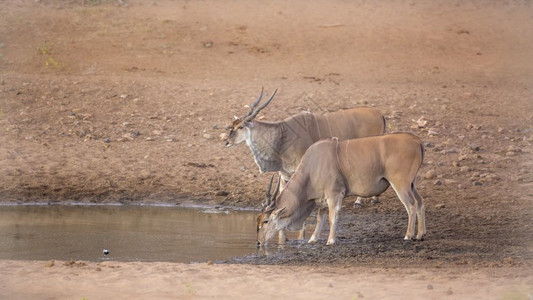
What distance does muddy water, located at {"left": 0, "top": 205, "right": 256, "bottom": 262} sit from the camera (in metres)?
8.57

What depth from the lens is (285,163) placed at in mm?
10133

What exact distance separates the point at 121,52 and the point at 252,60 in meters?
2.21

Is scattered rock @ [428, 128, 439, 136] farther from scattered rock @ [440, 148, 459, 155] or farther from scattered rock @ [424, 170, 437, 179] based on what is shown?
scattered rock @ [424, 170, 437, 179]

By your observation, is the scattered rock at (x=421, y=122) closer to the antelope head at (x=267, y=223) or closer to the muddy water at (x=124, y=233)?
the muddy water at (x=124, y=233)

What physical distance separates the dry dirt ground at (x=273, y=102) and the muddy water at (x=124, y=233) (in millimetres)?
515

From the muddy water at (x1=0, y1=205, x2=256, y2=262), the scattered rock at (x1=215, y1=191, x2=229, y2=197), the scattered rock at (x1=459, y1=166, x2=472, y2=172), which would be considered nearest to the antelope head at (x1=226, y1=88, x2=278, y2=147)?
the muddy water at (x1=0, y1=205, x2=256, y2=262)

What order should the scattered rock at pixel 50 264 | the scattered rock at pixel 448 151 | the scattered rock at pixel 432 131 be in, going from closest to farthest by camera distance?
the scattered rock at pixel 50 264, the scattered rock at pixel 448 151, the scattered rock at pixel 432 131

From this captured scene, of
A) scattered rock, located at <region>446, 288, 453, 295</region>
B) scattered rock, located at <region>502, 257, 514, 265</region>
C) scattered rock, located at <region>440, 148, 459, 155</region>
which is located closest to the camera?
scattered rock, located at <region>446, 288, 453, 295</region>

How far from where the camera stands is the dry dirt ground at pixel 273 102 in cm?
1030

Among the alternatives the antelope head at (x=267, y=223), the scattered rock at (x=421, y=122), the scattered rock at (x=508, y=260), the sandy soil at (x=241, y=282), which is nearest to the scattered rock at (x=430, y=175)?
the scattered rock at (x=421, y=122)

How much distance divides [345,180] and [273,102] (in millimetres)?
5639

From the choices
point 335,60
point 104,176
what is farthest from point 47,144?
point 335,60

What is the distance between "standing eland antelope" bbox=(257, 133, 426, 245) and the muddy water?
433 millimetres

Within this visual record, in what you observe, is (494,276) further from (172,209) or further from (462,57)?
(462,57)
